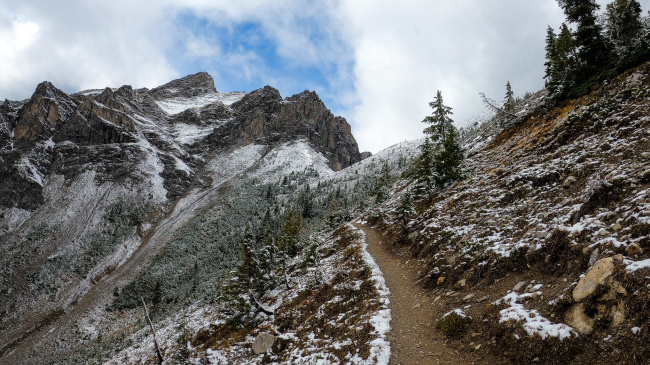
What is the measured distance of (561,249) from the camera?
8914mm

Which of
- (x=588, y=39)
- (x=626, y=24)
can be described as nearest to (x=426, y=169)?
(x=588, y=39)

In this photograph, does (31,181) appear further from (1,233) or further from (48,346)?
(48,346)

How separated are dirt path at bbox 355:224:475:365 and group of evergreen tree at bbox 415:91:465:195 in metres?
12.5

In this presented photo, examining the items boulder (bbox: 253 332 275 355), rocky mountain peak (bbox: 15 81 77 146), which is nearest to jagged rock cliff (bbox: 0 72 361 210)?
rocky mountain peak (bbox: 15 81 77 146)

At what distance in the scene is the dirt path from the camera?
29.2 feet

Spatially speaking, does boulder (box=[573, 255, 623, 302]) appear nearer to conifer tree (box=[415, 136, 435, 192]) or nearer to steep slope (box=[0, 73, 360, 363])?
conifer tree (box=[415, 136, 435, 192])

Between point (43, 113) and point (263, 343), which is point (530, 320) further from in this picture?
point (43, 113)

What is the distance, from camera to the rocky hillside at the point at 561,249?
605 cm

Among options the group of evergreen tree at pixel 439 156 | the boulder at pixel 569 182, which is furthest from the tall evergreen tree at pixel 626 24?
the boulder at pixel 569 182

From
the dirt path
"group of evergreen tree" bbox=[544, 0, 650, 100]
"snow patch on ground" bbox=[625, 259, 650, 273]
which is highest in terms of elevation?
"group of evergreen tree" bbox=[544, 0, 650, 100]

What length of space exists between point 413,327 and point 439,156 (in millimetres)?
20179

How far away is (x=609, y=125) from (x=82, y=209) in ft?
Answer: 547

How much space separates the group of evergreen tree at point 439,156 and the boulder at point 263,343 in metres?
18.5

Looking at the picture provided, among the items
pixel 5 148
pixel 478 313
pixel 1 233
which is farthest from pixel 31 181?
pixel 478 313
